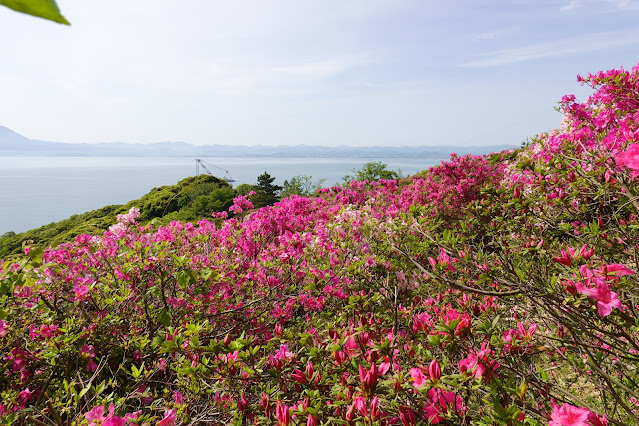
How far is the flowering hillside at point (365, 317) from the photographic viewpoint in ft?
5.21

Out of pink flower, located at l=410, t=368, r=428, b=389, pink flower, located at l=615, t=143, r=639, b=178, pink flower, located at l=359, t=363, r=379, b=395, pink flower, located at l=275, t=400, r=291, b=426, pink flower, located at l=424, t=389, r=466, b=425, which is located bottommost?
pink flower, located at l=275, t=400, r=291, b=426

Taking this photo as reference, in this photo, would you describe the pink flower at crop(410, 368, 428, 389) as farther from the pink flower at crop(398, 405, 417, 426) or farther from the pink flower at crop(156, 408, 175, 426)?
the pink flower at crop(156, 408, 175, 426)

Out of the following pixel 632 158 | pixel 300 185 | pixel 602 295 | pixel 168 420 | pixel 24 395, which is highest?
pixel 632 158

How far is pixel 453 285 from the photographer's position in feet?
4.97

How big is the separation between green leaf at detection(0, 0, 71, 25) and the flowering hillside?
4.88 feet

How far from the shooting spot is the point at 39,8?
0.73 ft

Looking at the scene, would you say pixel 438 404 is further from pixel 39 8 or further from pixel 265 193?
pixel 265 193

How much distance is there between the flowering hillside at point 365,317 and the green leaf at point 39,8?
58.5 inches

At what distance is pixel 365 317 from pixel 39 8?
2.05m

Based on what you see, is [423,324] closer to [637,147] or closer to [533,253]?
[637,147]

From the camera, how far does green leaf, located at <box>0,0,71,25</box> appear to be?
0.22 meters

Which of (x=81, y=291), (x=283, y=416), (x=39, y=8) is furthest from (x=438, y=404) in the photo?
(x=81, y=291)

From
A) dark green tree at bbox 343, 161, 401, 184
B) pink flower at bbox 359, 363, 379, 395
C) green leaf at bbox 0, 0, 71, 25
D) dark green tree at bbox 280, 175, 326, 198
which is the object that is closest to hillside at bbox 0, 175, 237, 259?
dark green tree at bbox 280, 175, 326, 198

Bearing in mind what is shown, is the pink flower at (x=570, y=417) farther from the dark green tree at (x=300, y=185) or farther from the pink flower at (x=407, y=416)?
the dark green tree at (x=300, y=185)
